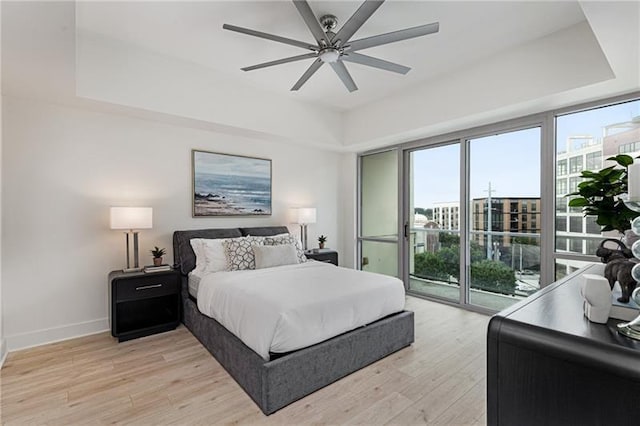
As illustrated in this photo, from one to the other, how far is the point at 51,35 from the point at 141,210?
5.44ft

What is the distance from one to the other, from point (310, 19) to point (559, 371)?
7.34ft

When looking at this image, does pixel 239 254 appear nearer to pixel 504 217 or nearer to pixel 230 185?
pixel 230 185

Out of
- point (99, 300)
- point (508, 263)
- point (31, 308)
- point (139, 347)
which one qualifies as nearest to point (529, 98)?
point (508, 263)

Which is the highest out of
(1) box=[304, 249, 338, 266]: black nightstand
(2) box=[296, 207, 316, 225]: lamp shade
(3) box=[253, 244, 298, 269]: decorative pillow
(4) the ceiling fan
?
→ (4) the ceiling fan

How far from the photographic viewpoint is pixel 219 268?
346cm

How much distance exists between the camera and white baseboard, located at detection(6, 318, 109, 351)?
2.98 metres

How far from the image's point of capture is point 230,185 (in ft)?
14.3

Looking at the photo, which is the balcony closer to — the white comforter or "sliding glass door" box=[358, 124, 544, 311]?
Result: "sliding glass door" box=[358, 124, 544, 311]

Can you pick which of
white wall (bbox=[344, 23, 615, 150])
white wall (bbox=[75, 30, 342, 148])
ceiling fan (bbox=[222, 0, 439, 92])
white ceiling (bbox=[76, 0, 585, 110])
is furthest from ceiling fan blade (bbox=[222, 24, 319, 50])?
white wall (bbox=[344, 23, 615, 150])

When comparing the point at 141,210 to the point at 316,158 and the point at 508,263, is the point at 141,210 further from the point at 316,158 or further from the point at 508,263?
the point at 508,263

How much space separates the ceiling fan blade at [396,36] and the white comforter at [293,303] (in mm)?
1922

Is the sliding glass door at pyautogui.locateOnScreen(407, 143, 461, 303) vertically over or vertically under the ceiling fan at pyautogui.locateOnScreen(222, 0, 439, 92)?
under

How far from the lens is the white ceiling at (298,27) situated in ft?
8.27

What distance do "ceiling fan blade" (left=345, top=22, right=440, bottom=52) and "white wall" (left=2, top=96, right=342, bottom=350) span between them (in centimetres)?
256
